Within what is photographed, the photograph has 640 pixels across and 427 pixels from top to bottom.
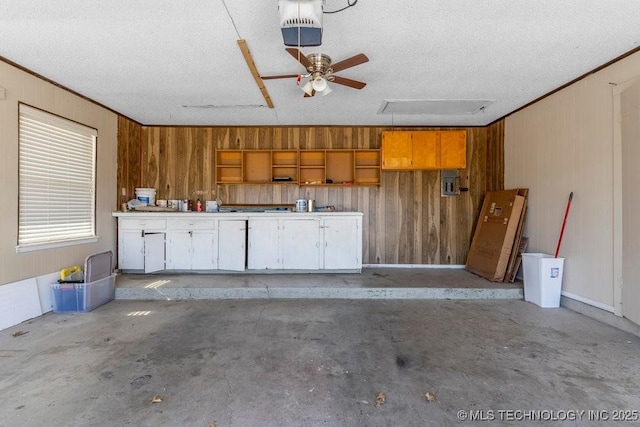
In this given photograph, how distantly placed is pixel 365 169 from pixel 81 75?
4.16 meters

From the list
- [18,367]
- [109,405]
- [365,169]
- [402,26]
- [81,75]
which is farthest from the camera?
[365,169]

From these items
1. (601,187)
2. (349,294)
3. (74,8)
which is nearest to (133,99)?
(74,8)

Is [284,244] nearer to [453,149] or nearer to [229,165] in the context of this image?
[229,165]

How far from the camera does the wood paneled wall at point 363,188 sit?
17.8 ft

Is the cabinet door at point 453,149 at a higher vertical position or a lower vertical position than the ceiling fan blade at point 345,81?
lower

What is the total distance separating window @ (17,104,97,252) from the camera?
10.9 ft

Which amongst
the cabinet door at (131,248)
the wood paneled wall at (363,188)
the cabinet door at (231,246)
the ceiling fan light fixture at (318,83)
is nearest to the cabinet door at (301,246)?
the cabinet door at (231,246)

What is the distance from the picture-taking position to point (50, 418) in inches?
68.2

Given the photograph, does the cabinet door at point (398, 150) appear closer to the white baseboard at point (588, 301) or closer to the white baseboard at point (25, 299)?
the white baseboard at point (588, 301)

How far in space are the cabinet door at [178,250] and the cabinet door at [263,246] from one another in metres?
0.94

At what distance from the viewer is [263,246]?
4.79m

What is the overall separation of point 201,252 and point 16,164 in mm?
2333

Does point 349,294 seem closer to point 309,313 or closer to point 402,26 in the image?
point 309,313

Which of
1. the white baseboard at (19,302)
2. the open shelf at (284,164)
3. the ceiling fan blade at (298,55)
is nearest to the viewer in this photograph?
the ceiling fan blade at (298,55)
